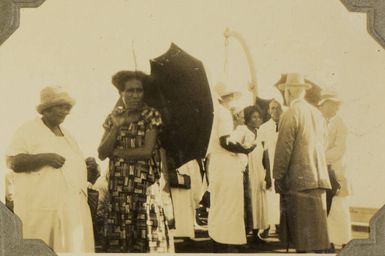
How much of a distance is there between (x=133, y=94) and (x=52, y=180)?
1.66ft

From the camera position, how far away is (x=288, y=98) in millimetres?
2305

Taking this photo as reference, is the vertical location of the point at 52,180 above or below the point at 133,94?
below

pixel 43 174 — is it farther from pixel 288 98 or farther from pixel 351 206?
pixel 351 206

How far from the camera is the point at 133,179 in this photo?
232 cm

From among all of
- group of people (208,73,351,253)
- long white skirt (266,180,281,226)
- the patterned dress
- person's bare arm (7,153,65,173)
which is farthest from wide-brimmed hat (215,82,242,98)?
person's bare arm (7,153,65,173)

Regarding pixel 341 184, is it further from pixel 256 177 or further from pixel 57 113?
pixel 57 113

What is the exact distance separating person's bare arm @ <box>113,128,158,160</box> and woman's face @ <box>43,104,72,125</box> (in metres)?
0.27

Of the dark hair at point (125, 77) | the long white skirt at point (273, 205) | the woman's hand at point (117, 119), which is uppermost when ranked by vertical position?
the dark hair at point (125, 77)

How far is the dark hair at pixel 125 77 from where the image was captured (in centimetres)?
229

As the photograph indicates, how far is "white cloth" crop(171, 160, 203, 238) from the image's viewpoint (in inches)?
91.0

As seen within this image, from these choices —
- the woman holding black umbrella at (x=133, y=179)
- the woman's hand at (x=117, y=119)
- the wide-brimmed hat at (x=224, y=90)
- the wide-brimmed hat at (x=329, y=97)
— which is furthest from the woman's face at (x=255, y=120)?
the woman's hand at (x=117, y=119)

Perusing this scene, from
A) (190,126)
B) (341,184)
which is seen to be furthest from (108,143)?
(341,184)

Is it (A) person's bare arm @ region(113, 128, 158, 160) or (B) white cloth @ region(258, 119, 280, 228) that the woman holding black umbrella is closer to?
(A) person's bare arm @ region(113, 128, 158, 160)

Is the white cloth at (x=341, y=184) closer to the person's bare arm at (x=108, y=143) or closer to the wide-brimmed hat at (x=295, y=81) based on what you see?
the wide-brimmed hat at (x=295, y=81)
